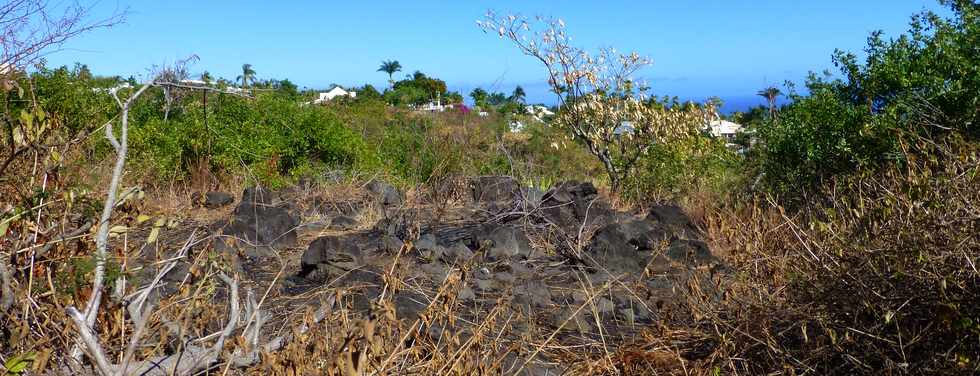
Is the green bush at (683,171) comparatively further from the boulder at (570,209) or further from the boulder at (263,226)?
the boulder at (263,226)

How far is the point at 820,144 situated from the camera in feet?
24.5

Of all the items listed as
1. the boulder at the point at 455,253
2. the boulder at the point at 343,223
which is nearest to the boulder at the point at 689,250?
the boulder at the point at 455,253

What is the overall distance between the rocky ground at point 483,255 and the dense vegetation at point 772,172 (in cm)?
45

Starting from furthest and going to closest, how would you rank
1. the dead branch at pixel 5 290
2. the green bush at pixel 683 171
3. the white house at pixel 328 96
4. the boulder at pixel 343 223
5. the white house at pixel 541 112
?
the white house at pixel 328 96 < the white house at pixel 541 112 < the green bush at pixel 683 171 < the boulder at pixel 343 223 < the dead branch at pixel 5 290

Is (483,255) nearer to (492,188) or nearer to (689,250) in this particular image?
(689,250)

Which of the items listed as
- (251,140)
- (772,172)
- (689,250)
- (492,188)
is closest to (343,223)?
(492,188)

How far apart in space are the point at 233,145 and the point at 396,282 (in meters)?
7.10

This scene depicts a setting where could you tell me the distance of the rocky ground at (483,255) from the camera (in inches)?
191

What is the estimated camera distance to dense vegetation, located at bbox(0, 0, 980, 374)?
11.3 feet

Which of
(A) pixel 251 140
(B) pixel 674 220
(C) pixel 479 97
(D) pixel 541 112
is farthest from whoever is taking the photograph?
(C) pixel 479 97

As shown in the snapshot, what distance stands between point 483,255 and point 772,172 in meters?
3.19

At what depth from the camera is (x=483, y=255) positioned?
249 inches

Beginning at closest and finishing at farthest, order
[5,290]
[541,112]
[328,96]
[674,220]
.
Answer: [5,290], [674,220], [541,112], [328,96]

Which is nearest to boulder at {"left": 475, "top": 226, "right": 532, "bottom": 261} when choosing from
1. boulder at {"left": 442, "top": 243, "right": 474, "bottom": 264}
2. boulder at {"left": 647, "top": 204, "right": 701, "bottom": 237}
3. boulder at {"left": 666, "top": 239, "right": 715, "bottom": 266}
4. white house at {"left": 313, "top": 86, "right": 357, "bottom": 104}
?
boulder at {"left": 442, "top": 243, "right": 474, "bottom": 264}
